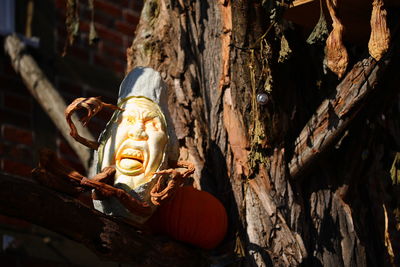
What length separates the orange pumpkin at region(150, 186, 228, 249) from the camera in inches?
134

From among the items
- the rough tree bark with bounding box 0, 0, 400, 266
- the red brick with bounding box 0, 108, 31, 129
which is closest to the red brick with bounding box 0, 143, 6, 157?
the red brick with bounding box 0, 108, 31, 129

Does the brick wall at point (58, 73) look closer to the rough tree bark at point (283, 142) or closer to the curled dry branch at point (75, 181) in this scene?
the rough tree bark at point (283, 142)

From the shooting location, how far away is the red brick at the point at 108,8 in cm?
624

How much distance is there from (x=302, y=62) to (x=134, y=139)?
88 centimetres

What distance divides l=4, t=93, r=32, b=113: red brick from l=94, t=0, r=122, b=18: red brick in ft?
3.17

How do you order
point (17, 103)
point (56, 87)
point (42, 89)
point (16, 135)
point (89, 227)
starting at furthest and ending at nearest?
point (56, 87)
point (17, 103)
point (16, 135)
point (42, 89)
point (89, 227)

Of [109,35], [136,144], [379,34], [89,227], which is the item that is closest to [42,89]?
[109,35]

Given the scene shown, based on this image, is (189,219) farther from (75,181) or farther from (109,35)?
(109,35)

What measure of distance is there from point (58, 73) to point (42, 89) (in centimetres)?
71

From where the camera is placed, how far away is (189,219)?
3.41m

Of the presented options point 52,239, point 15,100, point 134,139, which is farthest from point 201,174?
point 15,100

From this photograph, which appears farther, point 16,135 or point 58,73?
point 58,73

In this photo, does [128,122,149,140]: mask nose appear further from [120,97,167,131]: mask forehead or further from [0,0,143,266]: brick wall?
[0,0,143,266]: brick wall

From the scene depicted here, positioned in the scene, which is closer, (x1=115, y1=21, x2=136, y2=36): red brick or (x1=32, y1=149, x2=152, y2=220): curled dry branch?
(x1=32, y1=149, x2=152, y2=220): curled dry branch
